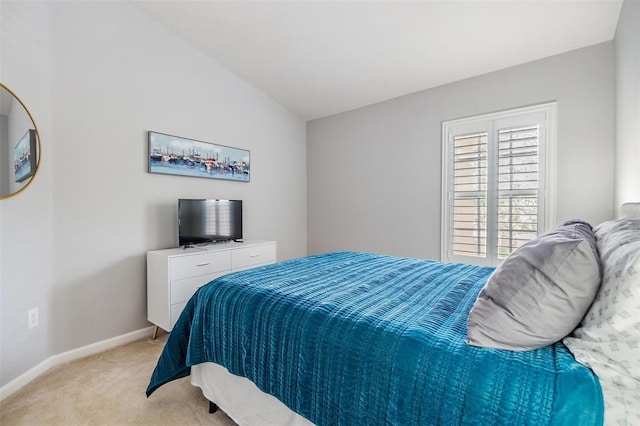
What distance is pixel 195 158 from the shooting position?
9.95 feet

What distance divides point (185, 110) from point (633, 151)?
140 inches

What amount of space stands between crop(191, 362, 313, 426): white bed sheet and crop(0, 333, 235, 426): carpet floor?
146 millimetres

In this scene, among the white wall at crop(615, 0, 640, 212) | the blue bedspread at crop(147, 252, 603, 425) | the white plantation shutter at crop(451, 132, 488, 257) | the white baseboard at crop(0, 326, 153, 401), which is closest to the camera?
the blue bedspread at crop(147, 252, 603, 425)

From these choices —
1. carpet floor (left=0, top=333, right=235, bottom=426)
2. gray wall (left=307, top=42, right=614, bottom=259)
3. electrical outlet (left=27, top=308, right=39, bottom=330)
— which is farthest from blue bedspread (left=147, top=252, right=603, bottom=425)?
gray wall (left=307, top=42, right=614, bottom=259)

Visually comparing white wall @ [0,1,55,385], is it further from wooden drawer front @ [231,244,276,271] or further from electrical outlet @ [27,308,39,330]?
wooden drawer front @ [231,244,276,271]

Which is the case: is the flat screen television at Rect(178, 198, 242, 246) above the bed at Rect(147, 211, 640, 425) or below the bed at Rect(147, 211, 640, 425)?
above

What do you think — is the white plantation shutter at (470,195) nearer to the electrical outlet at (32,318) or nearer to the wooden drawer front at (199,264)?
the wooden drawer front at (199,264)

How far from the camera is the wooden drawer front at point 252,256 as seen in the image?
2914 millimetres

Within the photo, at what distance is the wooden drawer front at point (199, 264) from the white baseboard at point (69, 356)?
28.5 inches

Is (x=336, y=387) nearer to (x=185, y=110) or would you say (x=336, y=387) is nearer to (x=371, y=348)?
(x=371, y=348)

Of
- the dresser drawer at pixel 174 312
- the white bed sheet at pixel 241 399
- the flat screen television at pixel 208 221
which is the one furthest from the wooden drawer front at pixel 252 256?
the white bed sheet at pixel 241 399

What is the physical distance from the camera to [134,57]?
2607 mm

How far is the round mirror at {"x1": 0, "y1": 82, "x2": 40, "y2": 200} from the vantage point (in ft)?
5.95

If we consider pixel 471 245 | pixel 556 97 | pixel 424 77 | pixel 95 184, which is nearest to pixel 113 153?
pixel 95 184
